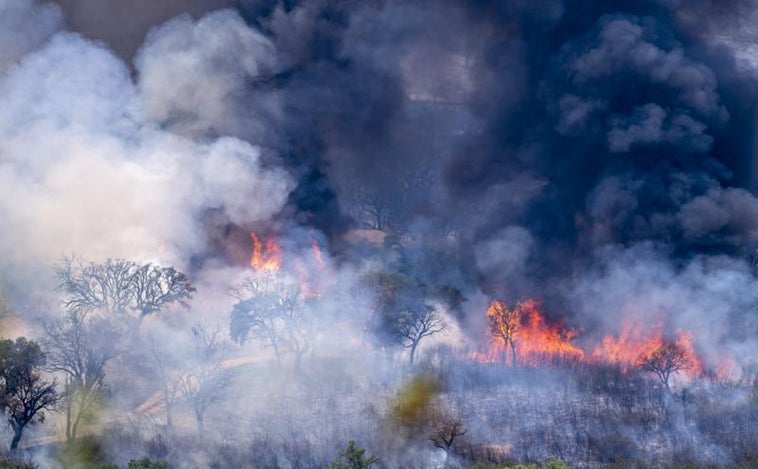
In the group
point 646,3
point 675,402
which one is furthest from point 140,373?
point 646,3

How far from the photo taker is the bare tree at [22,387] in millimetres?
47156

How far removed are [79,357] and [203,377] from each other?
7.10m

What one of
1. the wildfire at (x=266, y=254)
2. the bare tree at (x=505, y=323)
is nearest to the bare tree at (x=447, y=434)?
the bare tree at (x=505, y=323)

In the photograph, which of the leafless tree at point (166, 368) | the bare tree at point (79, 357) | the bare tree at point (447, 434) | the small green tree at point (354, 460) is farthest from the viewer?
the leafless tree at point (166, 368)

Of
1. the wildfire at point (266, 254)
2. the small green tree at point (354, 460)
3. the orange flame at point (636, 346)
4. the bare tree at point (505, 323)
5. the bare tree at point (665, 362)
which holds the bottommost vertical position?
the small green tree at point (354, 460)

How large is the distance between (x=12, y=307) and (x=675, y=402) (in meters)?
45.3

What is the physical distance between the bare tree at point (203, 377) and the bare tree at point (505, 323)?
18838 mm

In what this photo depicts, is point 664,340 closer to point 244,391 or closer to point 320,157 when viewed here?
point 244,391

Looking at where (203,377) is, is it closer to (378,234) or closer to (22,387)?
(22,387)

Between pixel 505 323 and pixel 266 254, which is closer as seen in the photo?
pixel 505 323

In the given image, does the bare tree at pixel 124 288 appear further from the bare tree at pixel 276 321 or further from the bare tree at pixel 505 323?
the bare tree at pixel 505 323

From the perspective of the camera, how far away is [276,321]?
59.5 meters

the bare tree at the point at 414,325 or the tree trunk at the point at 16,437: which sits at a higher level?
the bare tree at the point at 414,325

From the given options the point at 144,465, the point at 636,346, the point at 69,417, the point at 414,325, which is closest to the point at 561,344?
the point at 636,346
